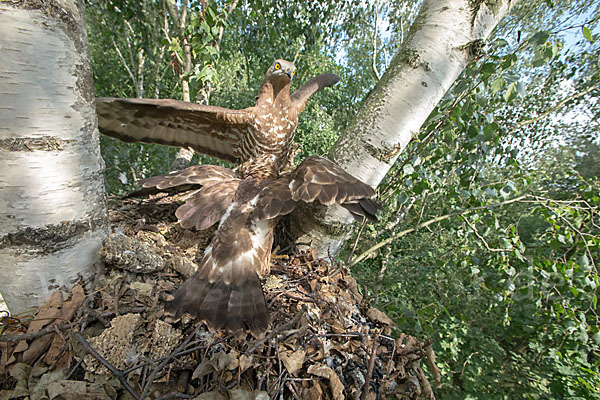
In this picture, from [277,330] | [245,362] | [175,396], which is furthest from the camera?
[277,330]

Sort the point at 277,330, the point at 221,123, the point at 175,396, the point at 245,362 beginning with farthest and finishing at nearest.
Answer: the point at 221,123
the point at 277,330
the point at 245,362
the point at 175,396

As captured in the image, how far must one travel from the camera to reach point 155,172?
255 inches

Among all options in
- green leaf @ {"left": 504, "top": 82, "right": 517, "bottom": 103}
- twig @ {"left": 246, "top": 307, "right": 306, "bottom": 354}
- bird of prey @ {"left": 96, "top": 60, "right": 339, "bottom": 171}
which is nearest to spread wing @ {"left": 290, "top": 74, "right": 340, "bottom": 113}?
bird of prey @ {"left": 96, "top": 60, "right": 339, "bottom": 171}

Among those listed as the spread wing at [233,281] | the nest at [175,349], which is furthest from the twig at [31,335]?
the spread wing at [233,281]

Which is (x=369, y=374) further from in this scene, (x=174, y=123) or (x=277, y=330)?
(x=174, y=123)

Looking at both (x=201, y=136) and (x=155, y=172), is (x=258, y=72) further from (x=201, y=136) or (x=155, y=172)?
(x=201, y=136)

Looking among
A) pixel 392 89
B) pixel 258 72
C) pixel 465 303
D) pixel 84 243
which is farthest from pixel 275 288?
pixel 258 72

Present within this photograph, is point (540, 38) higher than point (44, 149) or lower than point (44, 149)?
higher

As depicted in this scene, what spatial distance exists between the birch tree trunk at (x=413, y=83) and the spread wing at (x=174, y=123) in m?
1.10

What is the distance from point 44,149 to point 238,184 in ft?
3.37

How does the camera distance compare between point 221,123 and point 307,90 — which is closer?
point 221,123

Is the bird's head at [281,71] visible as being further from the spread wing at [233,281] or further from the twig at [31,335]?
the twig at [31,335]

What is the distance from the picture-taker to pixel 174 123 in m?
2.24

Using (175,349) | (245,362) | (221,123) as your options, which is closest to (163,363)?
(175,349)
